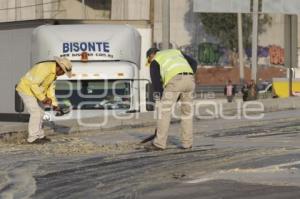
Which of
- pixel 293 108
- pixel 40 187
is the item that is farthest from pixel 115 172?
pixel 293 108

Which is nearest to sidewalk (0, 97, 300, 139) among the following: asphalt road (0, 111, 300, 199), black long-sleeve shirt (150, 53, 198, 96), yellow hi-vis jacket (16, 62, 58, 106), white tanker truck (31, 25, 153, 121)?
white tanker truck (31, 25, 153, 121)

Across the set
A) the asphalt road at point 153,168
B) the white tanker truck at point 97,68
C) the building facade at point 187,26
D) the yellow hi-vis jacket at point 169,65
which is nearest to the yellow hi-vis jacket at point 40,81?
the asphalt road at point 153,168

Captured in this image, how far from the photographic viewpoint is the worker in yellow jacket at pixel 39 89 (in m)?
11.9

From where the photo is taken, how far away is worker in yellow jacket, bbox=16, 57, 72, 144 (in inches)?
470

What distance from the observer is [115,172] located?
347 inches

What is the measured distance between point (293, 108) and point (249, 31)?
42421 millimetres

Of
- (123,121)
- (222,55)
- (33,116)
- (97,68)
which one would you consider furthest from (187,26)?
(33,116)

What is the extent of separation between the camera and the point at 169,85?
10.7 metres

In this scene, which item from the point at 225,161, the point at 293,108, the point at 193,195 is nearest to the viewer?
the point at 193,195

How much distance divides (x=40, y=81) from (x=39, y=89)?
0.13 m

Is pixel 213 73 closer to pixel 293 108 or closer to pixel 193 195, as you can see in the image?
pixel 293 108

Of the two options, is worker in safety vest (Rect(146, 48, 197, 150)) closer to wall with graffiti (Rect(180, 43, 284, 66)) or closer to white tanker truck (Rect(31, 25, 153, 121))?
white tanker truck (Rect(31, 25, 153, 121))

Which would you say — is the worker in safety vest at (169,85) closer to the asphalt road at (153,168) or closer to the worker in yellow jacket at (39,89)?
the asphalt road at (153,168)

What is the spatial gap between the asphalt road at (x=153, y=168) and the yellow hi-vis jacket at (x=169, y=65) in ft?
3.60
